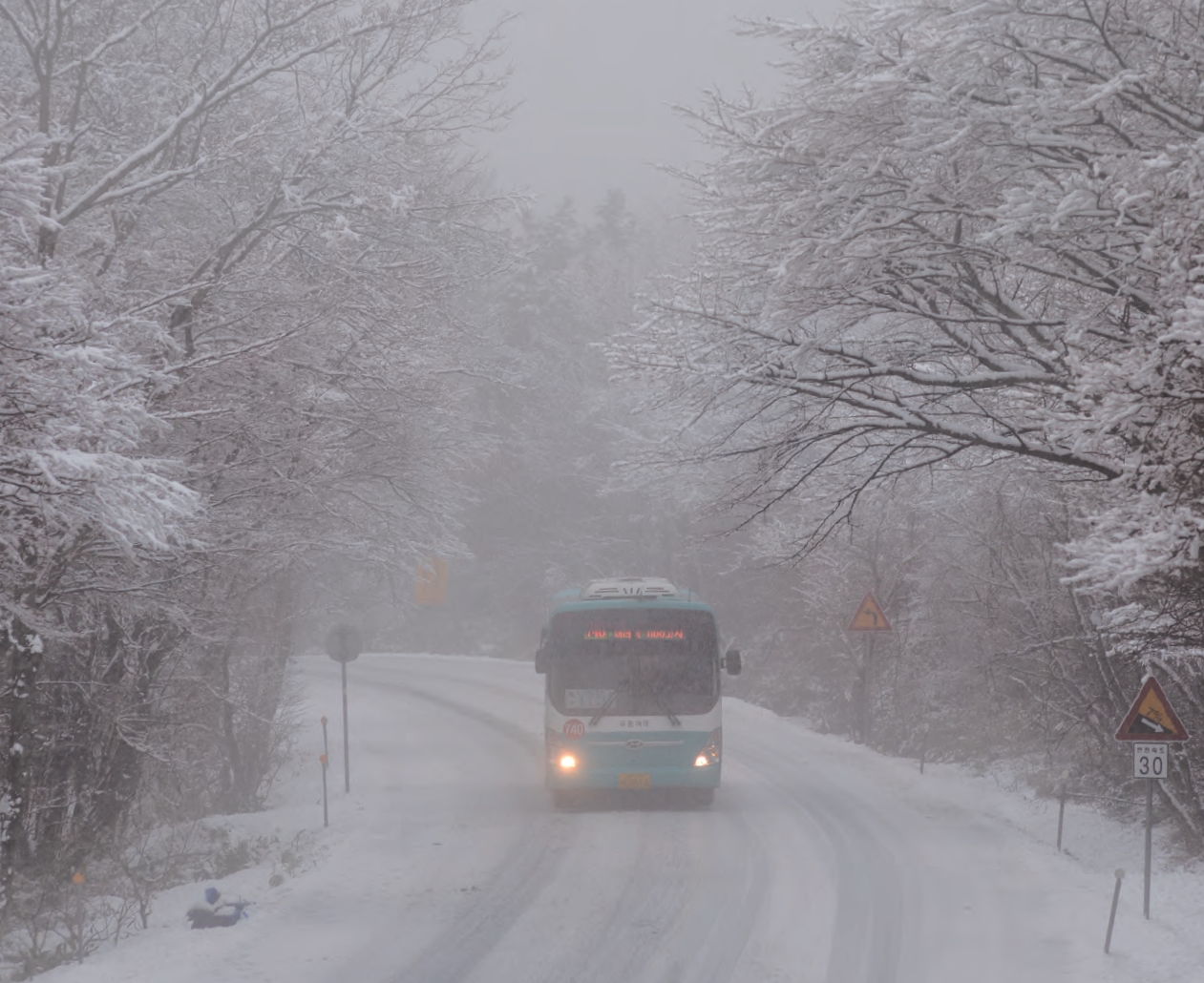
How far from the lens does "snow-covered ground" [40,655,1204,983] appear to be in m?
9.49

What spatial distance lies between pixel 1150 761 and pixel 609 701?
276 inches

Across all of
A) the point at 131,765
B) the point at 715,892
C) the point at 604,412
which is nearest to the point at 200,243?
the point at 131,765

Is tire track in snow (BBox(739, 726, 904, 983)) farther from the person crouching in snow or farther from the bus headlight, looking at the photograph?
the person crouching in snow

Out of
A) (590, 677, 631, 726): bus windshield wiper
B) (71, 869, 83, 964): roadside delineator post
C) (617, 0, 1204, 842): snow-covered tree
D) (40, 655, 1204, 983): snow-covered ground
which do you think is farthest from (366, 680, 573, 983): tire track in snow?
(617, 0, 1204, 842): snow-covered tree

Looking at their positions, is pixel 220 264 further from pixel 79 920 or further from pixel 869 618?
pixel 869 618

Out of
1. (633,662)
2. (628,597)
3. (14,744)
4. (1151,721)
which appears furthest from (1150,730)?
(14,744)

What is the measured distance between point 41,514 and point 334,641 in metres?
10.2

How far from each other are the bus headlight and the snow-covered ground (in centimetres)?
69

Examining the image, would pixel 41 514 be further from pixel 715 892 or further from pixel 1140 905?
pixel 1140 905

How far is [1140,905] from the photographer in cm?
1119

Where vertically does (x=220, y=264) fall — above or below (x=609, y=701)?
above

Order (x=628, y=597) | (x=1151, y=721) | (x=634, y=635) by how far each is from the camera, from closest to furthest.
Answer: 1. (x=1151, y=721)
2. (x=634, y=635)
3. (x=628, y=597)

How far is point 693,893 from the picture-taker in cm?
1173

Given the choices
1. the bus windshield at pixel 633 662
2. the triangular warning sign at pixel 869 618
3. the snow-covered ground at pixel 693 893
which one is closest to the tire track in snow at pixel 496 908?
the snow-covered ground at pixel 693 893
